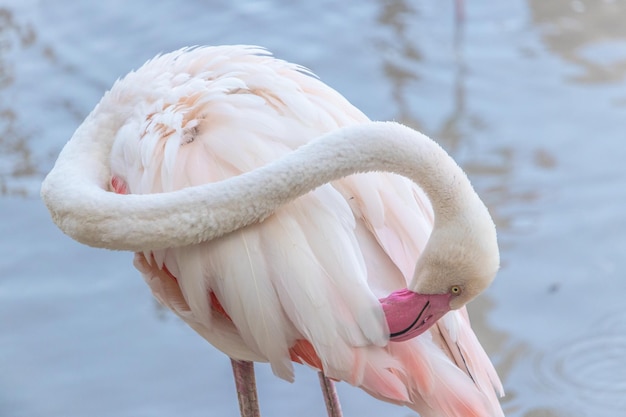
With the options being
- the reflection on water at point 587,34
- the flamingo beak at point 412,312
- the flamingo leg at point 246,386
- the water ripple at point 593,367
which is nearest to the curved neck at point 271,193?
the flamingo beak at point 412,312

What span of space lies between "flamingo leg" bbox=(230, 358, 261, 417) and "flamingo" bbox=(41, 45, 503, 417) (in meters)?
0.22

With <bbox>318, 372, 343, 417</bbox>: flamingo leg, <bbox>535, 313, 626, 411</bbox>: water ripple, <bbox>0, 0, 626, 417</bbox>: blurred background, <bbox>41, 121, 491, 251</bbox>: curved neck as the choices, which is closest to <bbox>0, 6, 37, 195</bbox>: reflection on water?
<bbox>0, 0, 626, 417</bbox>: blurred background

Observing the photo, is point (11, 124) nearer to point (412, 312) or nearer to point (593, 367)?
point (593, 367)

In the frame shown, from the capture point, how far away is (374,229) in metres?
2.37

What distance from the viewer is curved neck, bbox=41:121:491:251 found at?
2238 millimetres

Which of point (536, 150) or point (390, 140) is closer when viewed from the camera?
point (390, 140)

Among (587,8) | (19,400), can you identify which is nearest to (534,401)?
(19,400)

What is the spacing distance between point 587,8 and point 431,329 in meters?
3.52

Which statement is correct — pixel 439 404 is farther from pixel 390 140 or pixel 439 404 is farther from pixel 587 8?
pixel 587 8

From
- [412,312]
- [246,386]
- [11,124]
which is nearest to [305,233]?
[412,312]

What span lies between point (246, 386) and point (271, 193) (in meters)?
0.79

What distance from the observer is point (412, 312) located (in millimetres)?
2227

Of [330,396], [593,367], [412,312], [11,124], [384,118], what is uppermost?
[11,124]

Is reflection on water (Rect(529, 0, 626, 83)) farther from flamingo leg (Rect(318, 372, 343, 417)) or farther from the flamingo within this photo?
the flamingo
